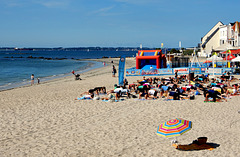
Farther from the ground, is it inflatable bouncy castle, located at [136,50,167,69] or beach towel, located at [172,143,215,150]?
inflatable bouncy castle, located at [136,50,167,69]

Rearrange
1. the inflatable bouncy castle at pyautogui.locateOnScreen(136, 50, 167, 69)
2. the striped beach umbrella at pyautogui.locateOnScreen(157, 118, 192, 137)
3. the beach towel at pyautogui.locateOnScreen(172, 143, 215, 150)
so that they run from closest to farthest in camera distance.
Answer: the striped beach umbrella at pyautogui.locateOnScreen(157, 118, 192, 137) → the beach towel at pyautogui.locateOnScreen(172, 143, 215, 150) → the inflatable bouncy castle at pyautogui.locateOnScreen(136, 50, 167, 69)

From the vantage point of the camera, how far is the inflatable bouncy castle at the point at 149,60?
29453 millimetres

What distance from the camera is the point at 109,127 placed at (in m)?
10.5

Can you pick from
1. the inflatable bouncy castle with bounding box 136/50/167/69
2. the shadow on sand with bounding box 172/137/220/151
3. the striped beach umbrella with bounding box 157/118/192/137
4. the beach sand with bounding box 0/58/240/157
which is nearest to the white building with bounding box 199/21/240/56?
the inflatable bouncy castle with bounding box 136/50/167/69

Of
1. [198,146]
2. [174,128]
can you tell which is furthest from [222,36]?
[174,128]

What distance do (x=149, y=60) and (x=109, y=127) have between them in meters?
20.6

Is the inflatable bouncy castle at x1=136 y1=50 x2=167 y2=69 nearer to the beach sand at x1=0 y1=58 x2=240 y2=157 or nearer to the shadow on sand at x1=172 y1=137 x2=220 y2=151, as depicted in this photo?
the beach sand at x1=0 y1=58 x2=240 y2=157

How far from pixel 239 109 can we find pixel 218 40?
49662 mm

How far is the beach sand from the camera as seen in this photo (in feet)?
26.7

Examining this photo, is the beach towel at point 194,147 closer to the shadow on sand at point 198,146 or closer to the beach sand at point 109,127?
the shadow on sand at point 198,146

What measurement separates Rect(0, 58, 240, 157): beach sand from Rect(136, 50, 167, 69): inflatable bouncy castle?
14745 mm

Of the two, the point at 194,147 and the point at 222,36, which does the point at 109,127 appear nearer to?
the point at 194,147

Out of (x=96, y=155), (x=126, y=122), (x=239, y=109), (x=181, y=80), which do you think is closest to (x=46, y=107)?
(x=126, y=122)

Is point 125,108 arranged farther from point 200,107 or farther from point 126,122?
point 200,107
